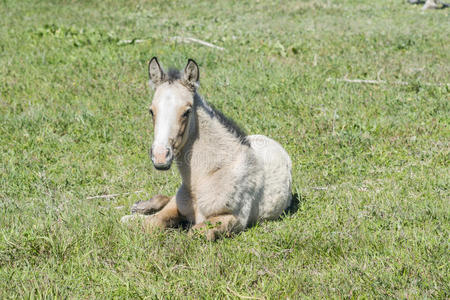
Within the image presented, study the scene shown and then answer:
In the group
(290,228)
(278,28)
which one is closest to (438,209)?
(290,228)

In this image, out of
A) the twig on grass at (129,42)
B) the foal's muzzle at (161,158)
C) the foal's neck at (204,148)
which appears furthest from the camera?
the twig on grass at (129,42)

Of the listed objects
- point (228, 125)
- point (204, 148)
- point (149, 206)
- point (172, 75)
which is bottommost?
point (149, 206)

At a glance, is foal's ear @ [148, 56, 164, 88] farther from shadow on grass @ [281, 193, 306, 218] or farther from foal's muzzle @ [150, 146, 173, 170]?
shadow on grass @ [281, 193, 306, 218]

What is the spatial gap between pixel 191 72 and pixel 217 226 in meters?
1.71

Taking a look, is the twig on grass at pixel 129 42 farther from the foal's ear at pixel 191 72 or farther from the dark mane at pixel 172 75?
the foal's ear at pixel 191 72

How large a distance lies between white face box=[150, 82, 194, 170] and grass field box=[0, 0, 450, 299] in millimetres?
941

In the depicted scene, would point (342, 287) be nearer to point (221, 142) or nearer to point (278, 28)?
point (221, 142)

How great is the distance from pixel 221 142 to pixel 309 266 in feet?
6.03

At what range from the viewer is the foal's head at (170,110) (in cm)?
484

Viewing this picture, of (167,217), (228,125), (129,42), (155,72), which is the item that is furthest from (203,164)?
(129,42)

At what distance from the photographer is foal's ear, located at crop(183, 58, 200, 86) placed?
17.9 feet

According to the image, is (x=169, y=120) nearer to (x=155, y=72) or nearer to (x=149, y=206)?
(x=155, y=72)

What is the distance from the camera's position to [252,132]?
9773 millimetres

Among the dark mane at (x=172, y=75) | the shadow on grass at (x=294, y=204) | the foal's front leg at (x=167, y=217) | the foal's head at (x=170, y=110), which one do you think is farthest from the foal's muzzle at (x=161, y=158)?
the shadow on grass at (x=294, y=204)
